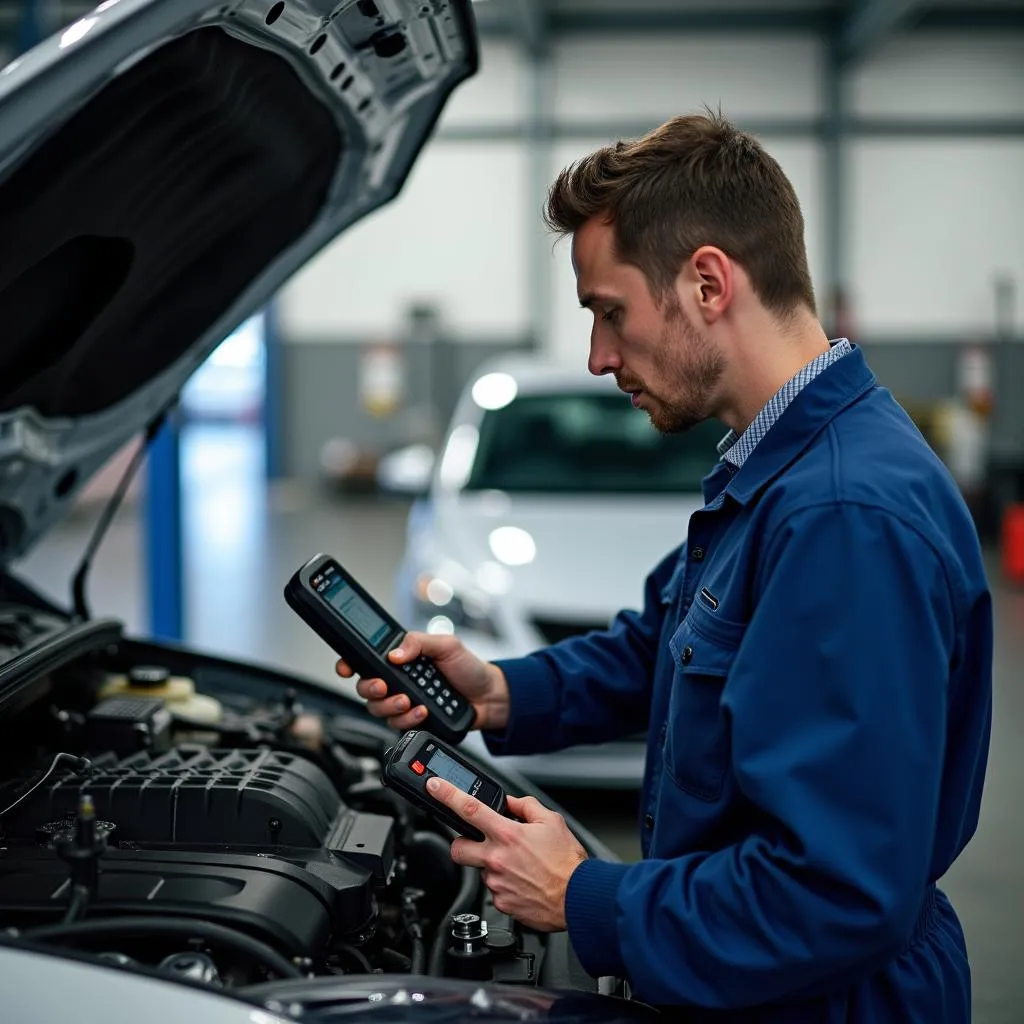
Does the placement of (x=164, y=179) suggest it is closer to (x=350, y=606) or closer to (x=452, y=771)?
(x=350, y=606)

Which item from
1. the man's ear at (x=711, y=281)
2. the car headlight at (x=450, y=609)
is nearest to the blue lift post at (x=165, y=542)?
the car headlight at (x=450, y=609)

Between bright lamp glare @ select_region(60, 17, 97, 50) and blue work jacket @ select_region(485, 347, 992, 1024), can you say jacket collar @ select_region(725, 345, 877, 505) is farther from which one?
bright lamp glare @ select_region(60, 17, 97, 50)

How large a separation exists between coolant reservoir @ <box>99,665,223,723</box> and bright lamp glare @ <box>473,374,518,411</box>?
9.27 feet

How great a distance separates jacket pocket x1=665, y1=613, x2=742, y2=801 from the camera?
1.29 metres

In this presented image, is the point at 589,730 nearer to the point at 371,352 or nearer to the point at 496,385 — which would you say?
the point at 496,385

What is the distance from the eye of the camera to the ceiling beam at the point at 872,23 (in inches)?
435

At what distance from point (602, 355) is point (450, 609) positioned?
2.40m

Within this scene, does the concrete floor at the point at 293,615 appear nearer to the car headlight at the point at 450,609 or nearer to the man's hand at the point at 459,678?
the car headlight at the point at 450,609

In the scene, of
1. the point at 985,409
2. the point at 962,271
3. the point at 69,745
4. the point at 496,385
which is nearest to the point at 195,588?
the point at 496,385

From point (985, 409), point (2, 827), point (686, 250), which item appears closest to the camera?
point (686, 250)

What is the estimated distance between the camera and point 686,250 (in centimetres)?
134

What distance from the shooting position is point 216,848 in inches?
60.9

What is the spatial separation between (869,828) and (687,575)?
16.7 inches

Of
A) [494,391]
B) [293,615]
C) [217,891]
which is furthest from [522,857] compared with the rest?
[293,615]
